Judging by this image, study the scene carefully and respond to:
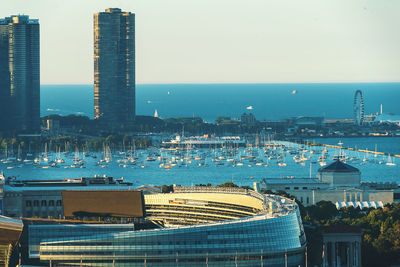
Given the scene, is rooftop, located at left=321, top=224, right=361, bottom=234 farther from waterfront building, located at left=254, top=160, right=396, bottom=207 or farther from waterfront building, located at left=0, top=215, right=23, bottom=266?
waterfront building, located at left=254, top=160, right=396, bottom=207

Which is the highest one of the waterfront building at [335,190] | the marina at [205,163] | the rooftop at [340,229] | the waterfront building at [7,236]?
the waterfront building at [7,236]

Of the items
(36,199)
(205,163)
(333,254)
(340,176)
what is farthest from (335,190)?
(205,163)

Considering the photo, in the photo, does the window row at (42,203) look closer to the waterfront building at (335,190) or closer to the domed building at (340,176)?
the waterfront building at (335,190)

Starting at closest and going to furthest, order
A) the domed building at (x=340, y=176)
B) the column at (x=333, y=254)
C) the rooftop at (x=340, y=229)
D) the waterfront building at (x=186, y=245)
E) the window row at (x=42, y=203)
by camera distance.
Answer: the waterfront building at (x=186, y=245) → the column at (x=333, y=254) → the rooftop at (x=340, y=229) → the window row at (x=42, y=203) → the domed building at (x=340, y=176)

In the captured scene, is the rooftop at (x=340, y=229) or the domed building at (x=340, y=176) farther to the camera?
the domed building at (x=340, y=176)

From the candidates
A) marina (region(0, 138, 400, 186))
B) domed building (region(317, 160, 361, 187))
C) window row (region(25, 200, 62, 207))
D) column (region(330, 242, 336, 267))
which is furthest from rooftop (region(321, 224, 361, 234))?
marina (region(0, 138, 400, 186))

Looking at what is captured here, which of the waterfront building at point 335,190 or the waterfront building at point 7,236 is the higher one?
the waterfront building at point 7,236

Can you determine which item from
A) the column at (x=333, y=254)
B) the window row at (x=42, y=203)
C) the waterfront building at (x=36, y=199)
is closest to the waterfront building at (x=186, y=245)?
the column at (x=333, y=254)

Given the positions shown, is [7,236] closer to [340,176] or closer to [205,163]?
[340,176]
